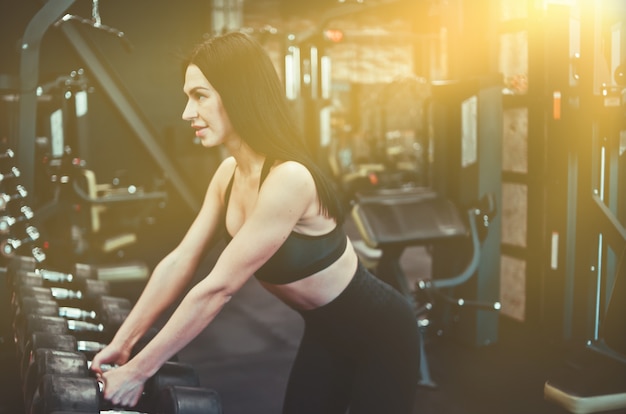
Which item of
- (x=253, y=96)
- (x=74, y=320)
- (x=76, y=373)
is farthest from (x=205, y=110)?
(x=74, y=320)

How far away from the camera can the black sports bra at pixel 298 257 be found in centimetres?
144

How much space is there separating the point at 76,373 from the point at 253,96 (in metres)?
0.74

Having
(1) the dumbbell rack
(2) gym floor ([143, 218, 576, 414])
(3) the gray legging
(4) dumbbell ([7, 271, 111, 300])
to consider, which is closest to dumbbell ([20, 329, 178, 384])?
(1) the dumbbell rack

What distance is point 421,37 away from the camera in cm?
1311

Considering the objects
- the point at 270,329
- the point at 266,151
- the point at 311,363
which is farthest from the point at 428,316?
the point at 266,151

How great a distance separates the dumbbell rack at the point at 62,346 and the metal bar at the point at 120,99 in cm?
397

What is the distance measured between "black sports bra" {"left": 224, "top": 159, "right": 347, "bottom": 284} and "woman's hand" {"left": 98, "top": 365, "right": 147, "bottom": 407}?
322 mm

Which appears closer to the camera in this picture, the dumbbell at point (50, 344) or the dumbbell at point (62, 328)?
the dumbbell at point (50, 344)

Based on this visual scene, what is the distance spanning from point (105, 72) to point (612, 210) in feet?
19.8

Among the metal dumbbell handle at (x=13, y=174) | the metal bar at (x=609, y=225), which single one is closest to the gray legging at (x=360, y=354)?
the metal bar at (x=609, y=225)

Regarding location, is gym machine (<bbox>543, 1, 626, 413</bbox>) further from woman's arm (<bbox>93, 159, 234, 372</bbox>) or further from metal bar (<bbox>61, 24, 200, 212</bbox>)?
metal bar (<bbox>61, 24, 200, 212</bbox>)

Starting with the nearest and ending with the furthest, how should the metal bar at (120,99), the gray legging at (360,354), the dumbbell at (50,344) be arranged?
the gray legging at (360,354), the dumbbell at (50,344), the metal bar at (120,99)

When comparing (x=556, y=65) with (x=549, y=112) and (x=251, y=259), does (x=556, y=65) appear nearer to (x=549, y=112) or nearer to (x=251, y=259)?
(x=549, y=112)

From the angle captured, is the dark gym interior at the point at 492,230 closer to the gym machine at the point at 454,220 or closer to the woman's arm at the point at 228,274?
the gym machine at the point at 454,220
